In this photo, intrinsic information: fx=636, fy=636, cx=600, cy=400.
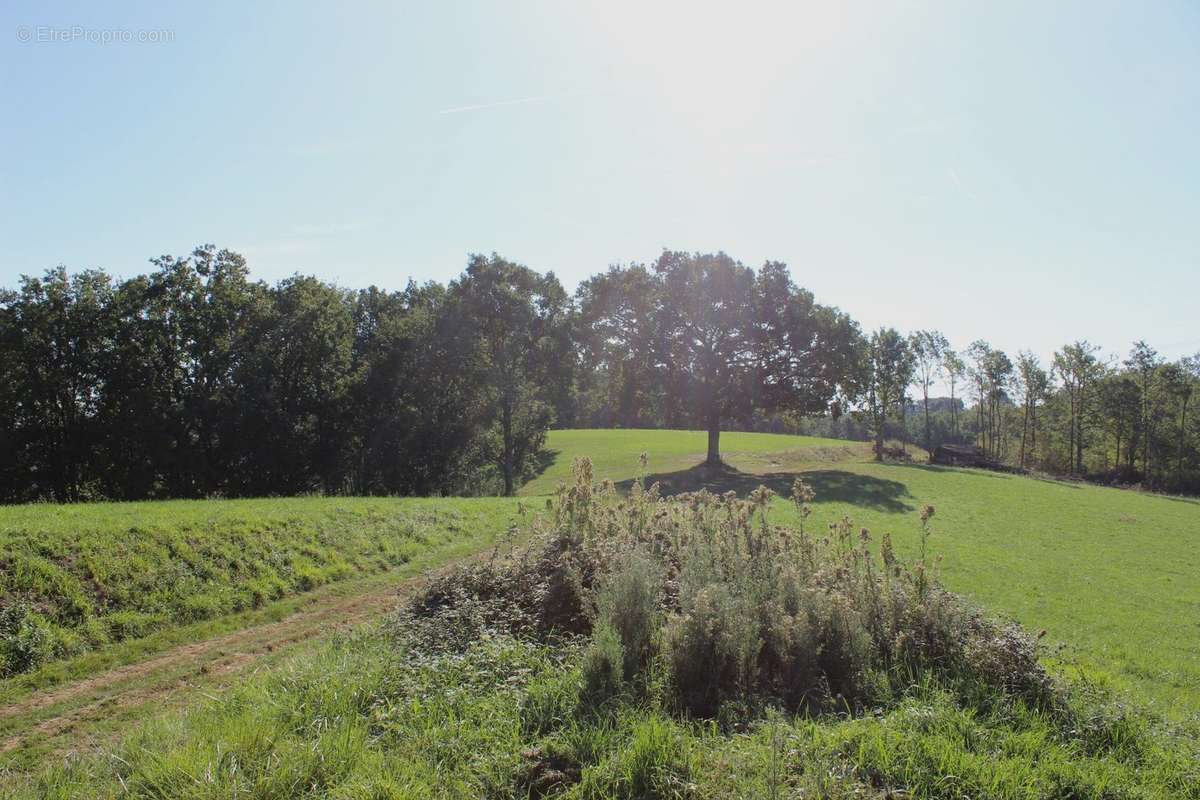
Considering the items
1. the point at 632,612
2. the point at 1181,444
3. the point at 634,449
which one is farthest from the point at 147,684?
the point at 1181,444

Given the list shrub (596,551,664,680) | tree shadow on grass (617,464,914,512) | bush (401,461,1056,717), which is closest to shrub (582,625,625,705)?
bush (401,461,1056,717)

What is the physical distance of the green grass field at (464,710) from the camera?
13.3ft

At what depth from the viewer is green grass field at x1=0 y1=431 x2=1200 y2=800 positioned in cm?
406

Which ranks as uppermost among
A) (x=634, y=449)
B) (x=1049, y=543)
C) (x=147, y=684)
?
(x=634, y=449)

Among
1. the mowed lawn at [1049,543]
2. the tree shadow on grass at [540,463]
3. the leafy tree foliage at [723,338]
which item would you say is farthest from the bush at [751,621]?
the tree shadow on grass at [540,463]

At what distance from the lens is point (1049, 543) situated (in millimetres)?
21609

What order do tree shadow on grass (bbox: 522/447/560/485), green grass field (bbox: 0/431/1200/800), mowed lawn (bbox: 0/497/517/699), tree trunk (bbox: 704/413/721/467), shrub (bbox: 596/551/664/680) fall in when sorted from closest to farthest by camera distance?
green grass field (bbox: 0/431/1200/800), shrub (bbox: 596/551/664/680), mowed lawn (bbox: 0/497/517/699), tree trunk (bbox: 704/413/721/467), tree shadow on grass (bbox: 522/447/560/485)

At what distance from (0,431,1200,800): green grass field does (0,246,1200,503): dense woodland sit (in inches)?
686

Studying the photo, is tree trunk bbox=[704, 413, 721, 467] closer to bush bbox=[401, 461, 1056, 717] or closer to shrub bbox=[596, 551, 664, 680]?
bush bbox=[401, 461, 1056, 717]

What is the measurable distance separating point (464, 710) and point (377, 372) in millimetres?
32569

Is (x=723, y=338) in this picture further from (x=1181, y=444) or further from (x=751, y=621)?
(x=1181, y=444)

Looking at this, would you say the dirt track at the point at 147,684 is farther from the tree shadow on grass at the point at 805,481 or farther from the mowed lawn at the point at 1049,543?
the tree shadow on grass at the point at 805,481

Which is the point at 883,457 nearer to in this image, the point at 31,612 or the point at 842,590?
the point at 842,590

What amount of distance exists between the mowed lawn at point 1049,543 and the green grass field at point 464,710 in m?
0.11
